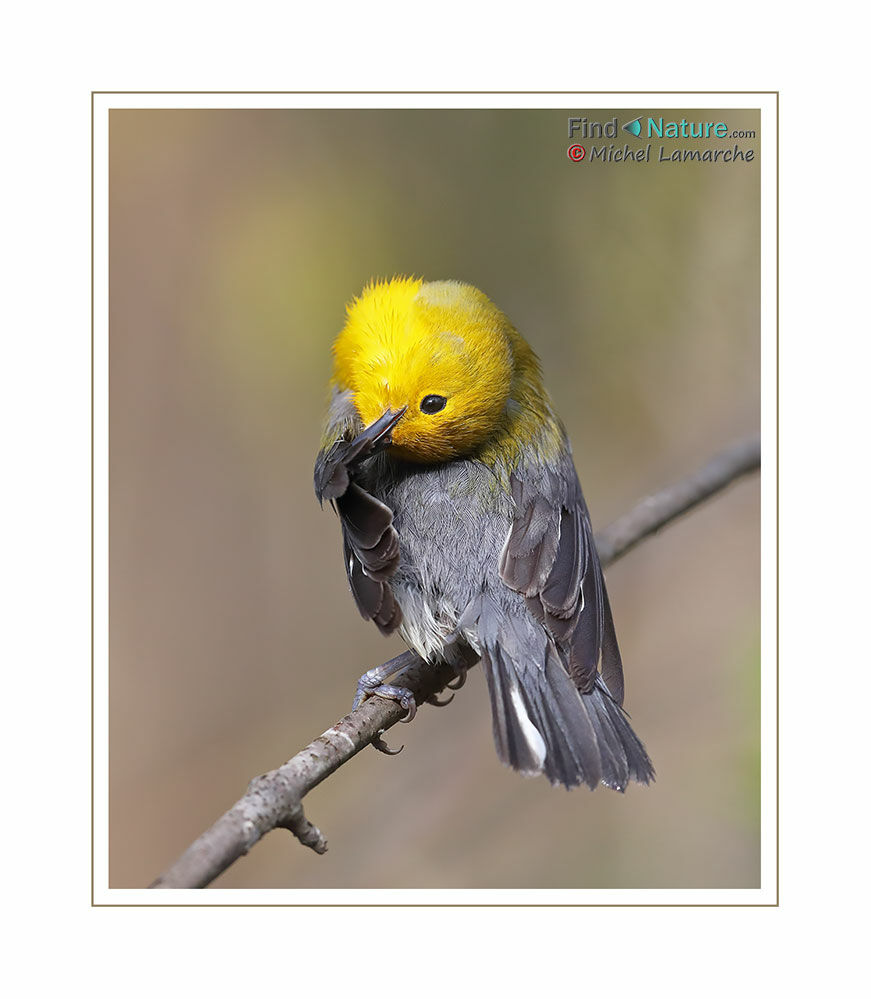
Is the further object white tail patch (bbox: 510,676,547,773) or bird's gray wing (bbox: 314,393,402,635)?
bird's gray wing (bbox: 314,393,402,635)

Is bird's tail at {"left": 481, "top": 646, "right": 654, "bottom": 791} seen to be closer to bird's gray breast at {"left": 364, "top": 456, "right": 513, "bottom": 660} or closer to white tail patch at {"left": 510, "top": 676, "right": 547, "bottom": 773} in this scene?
white tail patch at {"left": 510, "top": 676, "right": 547, "bottom": 773}

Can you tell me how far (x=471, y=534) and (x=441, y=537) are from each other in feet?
0.30

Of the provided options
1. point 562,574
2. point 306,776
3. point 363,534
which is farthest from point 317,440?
point 306,776

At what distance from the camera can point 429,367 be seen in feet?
8.20

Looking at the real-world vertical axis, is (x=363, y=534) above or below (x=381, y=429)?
below

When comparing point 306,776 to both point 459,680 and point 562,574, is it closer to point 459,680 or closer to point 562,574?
point 562,574

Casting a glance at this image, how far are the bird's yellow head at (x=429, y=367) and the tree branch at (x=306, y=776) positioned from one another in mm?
721

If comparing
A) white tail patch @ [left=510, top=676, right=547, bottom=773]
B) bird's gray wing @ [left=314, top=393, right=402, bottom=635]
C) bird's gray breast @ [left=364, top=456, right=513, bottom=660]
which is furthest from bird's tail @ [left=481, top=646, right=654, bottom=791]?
bird's gray wing @ [left=314, top=393, right=402, bottom=635]

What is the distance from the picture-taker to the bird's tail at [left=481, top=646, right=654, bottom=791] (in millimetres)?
2352

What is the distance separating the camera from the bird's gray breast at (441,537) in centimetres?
268
